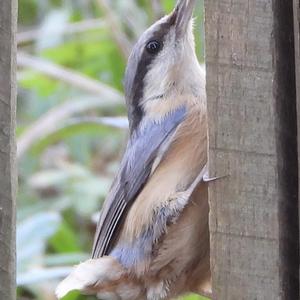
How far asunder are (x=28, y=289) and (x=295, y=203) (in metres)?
2.31

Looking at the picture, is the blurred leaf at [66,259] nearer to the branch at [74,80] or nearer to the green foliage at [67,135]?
the green foliage at [67,135]

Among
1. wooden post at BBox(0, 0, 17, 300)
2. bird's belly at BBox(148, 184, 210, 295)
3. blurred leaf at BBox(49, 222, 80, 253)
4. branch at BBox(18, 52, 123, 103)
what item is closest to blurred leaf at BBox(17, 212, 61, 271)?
blurred leaf at BBox(49, 222, 80, 253)

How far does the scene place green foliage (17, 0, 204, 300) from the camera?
450cm

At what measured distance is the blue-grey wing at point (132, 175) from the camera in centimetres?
326

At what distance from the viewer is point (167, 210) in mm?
3092

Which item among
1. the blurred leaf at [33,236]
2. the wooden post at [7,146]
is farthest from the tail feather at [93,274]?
the blurred leaf at [33,236]

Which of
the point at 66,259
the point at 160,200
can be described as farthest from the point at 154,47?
the point at 66,259

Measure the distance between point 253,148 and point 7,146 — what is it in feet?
2.06

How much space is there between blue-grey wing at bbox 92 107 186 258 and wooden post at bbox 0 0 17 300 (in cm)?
74

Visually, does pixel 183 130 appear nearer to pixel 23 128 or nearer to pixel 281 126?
pixel 281 126

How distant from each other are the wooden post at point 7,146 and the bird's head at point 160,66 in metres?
0.95

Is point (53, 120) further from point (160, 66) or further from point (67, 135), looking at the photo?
point (160, 66)

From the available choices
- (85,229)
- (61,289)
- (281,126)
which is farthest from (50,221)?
(281,126)

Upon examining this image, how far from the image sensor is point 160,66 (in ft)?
11.7
